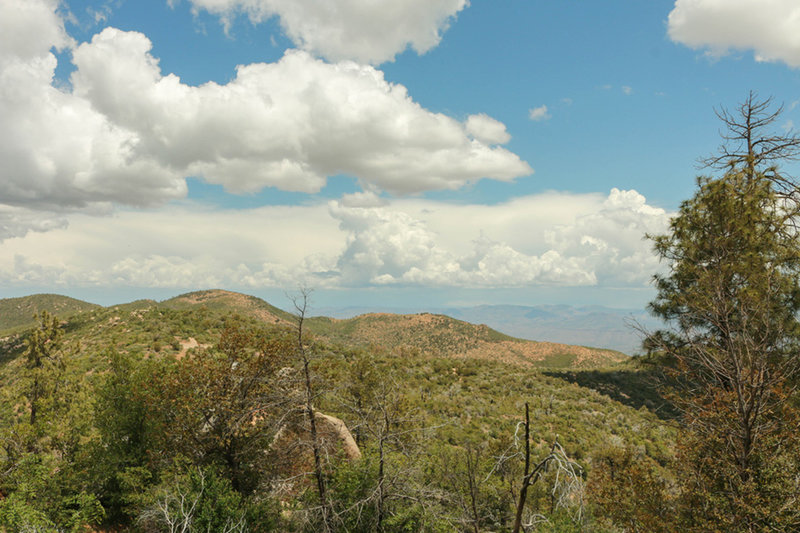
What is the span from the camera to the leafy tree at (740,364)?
1008 cm

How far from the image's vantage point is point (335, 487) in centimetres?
1432

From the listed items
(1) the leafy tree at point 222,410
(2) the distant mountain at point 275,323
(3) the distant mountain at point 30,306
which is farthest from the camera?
(3) the distant mountain at point 30,306

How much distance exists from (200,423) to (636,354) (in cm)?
2699

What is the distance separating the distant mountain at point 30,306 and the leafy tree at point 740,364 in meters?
137

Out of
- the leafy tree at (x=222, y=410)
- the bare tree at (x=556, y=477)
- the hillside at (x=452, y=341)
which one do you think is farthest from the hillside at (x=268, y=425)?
the hillside at (x=452, y=341)

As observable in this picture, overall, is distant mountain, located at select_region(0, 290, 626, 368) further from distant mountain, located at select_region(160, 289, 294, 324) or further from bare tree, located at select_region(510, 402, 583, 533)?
bare tree, located at select_region(510, 402, 583, 533)

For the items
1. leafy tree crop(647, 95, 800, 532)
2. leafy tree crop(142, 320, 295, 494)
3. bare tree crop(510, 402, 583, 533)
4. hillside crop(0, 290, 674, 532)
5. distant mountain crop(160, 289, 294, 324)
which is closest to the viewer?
bare tree crop(510, 402, 583, 533)

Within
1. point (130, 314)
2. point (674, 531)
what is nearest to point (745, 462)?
point (674, 531)

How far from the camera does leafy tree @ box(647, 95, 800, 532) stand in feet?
33.1

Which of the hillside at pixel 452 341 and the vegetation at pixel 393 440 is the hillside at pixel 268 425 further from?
the hillside at pixel 452 341

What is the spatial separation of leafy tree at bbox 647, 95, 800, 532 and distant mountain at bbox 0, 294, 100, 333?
5404 inches

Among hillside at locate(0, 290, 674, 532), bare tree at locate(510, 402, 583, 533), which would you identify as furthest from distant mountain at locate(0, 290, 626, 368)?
bare tree at locate(510, 402, 583, 533)

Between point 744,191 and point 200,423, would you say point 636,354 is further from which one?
point 200,423

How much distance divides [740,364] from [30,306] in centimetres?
16899
